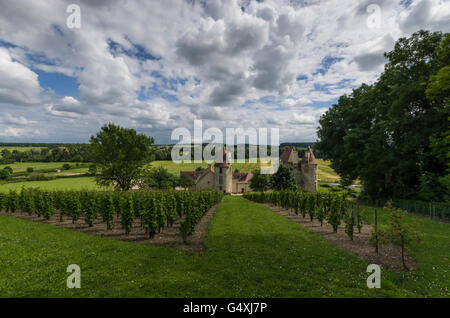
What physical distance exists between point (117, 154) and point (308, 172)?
40.3 metres

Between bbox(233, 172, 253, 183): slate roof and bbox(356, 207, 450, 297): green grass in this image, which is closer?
bbox(356, 207, 450, 297): green grass

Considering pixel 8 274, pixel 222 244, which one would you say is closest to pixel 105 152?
pixel 8 274

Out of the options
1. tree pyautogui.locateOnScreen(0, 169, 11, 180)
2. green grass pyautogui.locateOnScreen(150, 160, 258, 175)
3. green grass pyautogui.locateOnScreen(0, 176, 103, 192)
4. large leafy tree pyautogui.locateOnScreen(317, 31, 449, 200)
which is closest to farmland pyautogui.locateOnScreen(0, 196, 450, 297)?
large leafy tree pyautogui.locateOnScreen(317, 31, 449, 200)

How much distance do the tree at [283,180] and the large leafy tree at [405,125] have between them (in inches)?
491

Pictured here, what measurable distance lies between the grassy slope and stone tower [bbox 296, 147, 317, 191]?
37493mm

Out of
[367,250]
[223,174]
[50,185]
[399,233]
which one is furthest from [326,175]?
[50,185]

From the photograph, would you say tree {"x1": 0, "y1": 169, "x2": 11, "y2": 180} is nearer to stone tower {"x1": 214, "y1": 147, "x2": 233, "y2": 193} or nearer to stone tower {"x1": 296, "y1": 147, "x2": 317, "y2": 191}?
stone tower {"x1": 214, "y1": 147, "x2": 233, "y2": 193}

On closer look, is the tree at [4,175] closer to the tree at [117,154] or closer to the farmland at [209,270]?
the tree at [117,154]

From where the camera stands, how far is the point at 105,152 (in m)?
26.8

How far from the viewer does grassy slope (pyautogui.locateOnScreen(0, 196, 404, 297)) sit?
4.97m

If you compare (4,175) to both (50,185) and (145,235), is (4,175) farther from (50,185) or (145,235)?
(145,235)

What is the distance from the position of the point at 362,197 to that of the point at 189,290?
29.4 meters

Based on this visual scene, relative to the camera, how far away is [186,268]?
625cm
